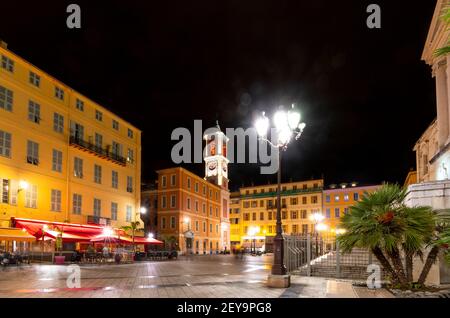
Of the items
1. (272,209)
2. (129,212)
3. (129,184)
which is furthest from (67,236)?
(272,209)

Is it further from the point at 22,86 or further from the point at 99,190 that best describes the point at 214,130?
the point at 22,86

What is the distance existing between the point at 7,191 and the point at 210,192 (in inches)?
1815

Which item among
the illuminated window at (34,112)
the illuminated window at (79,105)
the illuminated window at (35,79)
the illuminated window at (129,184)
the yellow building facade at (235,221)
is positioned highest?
the illuminated window at (35,79)

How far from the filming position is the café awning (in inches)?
1052

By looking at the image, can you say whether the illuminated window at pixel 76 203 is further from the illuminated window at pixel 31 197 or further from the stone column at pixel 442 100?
the stone column at pixel 442 100

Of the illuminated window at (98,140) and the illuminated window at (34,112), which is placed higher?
the illuminated window at (34,112)

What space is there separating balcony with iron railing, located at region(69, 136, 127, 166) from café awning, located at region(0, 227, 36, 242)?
30.0ft

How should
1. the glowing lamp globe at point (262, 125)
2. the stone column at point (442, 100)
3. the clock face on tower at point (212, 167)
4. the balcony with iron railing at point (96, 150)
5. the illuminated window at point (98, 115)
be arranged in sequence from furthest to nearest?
1. the clock face on tower at point (212, 167)
2. the illuminated window at point (98, 115)
3. the balcony with iron railing at point (96, 150)
4. the stone column at point (442, 100)
5. the glowing lamp globe at point (262, 125)

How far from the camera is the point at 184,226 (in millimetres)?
60312

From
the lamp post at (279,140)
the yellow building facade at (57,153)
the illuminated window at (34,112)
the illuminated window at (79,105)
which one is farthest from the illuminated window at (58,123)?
the lamp post at (279,140)

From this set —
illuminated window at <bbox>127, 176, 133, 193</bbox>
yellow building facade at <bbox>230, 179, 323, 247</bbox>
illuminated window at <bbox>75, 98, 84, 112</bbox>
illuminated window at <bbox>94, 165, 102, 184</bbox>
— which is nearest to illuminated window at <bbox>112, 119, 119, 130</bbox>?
illuminated window at <bbox>94, 165, 102, 184</bbox>

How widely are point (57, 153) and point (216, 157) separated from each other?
44.1 meters

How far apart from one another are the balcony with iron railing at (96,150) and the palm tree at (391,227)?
92.0ft

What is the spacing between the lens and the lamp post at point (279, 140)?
13719 millimetres
